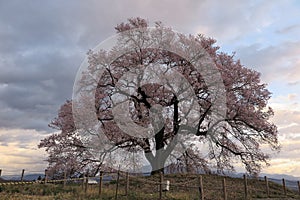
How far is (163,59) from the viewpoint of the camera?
80.7 feet

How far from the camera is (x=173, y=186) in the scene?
2030 cm

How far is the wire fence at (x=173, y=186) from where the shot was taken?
666 inches

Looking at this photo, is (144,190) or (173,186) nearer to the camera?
(144,190)

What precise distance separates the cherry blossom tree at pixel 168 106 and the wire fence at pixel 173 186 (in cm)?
185

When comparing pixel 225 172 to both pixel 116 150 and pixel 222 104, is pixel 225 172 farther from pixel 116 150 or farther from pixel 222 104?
pixel 116 150

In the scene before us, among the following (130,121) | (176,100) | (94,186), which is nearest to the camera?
(94,186)

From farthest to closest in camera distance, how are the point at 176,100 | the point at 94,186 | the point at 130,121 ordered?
the point at 176,100
the point at 130,121
the point at 94,186

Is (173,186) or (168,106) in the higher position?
(168,106)

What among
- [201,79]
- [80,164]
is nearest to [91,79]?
[80,164]

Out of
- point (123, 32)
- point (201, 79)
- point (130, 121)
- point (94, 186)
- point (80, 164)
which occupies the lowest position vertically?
point (94, 186)

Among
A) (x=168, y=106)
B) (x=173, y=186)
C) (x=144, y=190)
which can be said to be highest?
(x=168, y=106)

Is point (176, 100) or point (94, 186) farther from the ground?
point (176, 100)

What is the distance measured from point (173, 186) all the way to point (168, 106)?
21.5 ft

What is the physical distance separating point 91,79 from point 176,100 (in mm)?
6791
